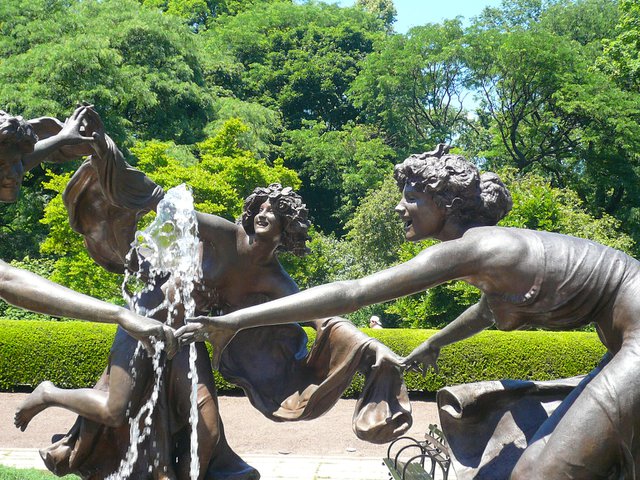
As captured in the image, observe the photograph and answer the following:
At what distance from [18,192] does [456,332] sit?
7.46 ft

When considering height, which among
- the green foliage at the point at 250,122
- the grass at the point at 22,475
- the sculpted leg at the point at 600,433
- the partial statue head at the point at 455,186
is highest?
the partial statue head at the point at 455,186

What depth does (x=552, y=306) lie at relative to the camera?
3182mm

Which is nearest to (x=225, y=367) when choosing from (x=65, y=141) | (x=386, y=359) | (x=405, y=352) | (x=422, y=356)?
(x=386, y=359)

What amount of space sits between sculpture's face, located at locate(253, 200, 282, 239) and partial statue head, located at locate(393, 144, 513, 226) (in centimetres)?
80

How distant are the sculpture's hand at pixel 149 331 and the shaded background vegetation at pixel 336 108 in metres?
13.7

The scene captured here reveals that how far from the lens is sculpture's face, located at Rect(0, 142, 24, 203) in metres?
4.00

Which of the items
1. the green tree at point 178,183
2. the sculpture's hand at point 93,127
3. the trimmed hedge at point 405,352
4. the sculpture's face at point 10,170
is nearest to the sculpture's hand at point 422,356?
the sculpture's hand at point 93,127

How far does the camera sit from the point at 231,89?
114ft

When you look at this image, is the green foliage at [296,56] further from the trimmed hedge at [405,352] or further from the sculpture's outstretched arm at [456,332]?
the sculpture's outstretched arm at [456,332]

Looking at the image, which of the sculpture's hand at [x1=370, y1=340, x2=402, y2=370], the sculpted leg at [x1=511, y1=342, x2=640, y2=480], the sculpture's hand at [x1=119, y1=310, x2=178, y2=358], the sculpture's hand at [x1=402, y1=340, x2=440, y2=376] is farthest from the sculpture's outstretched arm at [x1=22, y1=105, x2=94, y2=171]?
the sculpted leg at [x1=511, y1=342, x2=640, y2=480]

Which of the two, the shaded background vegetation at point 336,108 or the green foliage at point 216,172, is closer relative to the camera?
the green foliage at point 216,172

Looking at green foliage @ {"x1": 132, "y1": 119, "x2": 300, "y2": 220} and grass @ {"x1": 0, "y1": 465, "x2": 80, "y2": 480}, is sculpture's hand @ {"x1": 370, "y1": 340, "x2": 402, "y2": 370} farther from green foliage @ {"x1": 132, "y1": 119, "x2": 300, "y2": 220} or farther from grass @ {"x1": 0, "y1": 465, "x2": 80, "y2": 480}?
green foliage @ {"x1": 132, "y1": 119, "x2": 300, "y2": 220}

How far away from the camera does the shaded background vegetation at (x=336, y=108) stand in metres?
20.9

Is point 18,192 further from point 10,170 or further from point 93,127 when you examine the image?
point 93,127
